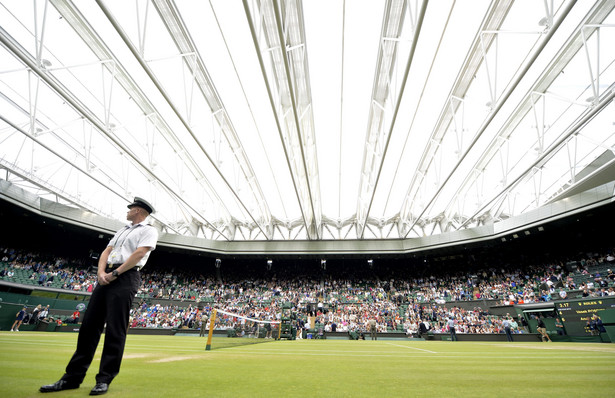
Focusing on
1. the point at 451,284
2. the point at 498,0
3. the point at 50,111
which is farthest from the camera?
the point at 451,284

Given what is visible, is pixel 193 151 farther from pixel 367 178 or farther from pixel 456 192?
pixel 456 192

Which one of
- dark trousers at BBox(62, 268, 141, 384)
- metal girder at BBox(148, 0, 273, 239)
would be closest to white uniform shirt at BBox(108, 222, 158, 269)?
dark trousers at BBox(62, 268, 141, 384)

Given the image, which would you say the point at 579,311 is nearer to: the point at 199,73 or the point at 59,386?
the point at 59,386

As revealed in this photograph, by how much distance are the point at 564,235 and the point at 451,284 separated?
10.9m

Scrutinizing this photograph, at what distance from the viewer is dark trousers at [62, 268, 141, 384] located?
235 cm

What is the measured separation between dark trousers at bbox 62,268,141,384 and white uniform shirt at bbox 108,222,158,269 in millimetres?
169

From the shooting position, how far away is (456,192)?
24547mm

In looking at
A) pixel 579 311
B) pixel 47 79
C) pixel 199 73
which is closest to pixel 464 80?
pixel 199 73

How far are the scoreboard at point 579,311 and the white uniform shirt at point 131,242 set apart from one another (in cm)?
2359

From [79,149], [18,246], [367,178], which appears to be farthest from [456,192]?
[18,246]

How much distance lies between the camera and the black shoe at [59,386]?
2157 millimetres

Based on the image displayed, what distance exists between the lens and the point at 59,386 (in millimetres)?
2256

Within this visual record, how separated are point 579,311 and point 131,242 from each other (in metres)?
25.0

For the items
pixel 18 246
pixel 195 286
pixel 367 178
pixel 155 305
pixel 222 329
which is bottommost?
pixel 222 329
